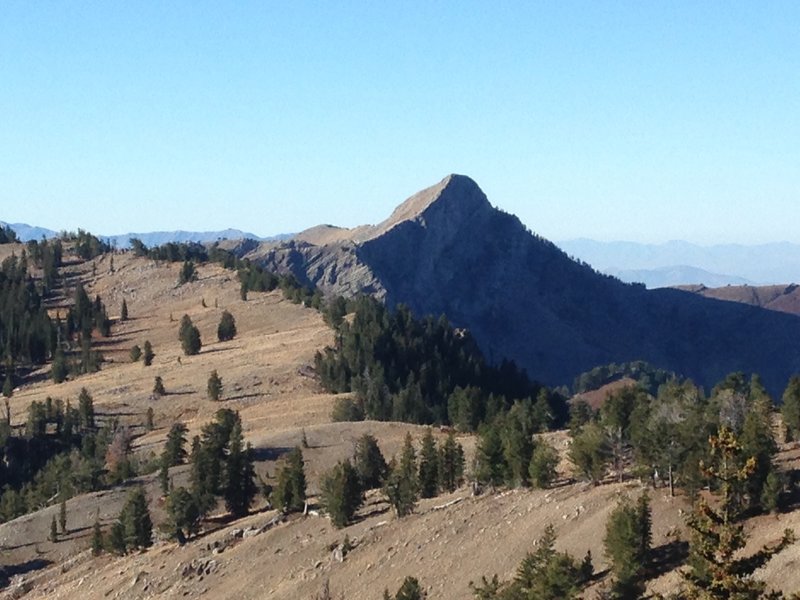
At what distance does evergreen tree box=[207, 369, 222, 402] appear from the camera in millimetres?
115062

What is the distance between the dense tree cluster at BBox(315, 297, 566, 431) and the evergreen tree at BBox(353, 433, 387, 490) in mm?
22124

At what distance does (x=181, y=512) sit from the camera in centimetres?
6091

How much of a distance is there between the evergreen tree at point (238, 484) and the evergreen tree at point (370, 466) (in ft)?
26.8

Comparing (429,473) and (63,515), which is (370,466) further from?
(63,515)

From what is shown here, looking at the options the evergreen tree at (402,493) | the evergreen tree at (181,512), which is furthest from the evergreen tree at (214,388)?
the evergreen tree at (402,493)

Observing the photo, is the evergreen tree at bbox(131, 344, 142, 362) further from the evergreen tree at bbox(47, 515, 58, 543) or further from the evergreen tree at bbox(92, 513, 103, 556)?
the evergreen tree at bbox(92, 513, 103, 556)

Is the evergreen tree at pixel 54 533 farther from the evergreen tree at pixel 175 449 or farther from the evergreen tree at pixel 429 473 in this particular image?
the evergreen tree at pixel 429 473

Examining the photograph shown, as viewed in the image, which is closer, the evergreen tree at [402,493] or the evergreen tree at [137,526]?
the evergreen tree at [402,493]

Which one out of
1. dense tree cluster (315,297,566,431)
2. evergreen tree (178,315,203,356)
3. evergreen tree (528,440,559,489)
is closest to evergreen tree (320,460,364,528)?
evergreen tree (528,440,559,489)

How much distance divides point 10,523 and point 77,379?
243ft

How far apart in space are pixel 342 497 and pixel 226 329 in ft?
341

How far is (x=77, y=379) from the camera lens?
146 m

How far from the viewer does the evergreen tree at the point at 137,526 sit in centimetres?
6375

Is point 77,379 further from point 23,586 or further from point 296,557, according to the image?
point 296,557
